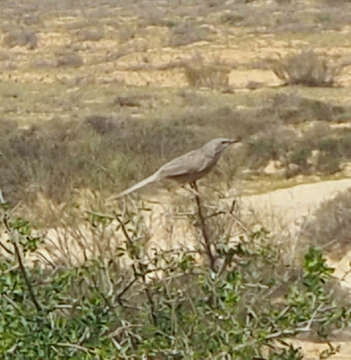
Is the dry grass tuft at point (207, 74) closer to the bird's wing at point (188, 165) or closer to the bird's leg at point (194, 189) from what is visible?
the bird's leg at point (194, 189)

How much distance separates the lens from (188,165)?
497 cm

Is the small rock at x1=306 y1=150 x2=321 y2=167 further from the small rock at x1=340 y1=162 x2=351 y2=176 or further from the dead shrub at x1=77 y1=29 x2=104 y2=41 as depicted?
the dead shrub at x1=77 y1=29 x2=104 y2=41

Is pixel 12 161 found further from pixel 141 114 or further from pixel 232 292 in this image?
pixel 232 292

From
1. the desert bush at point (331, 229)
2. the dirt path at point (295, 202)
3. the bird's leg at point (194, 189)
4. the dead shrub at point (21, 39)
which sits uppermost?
the bird's leg at point (194, 189)

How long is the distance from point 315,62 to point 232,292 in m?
20.0

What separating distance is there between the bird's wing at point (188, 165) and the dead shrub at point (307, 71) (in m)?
19.1

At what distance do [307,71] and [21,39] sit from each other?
14.9 m

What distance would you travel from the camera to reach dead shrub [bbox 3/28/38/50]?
35.2 m

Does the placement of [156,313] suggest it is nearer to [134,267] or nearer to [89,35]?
[134,267]

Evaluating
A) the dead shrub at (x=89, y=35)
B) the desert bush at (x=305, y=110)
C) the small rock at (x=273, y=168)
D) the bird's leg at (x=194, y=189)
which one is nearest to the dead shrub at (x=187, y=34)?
the dead shrub at (x=89, y=35)

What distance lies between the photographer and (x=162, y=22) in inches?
1524

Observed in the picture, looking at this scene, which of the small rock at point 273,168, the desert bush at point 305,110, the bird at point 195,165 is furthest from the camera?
the desert bush at point 305,110

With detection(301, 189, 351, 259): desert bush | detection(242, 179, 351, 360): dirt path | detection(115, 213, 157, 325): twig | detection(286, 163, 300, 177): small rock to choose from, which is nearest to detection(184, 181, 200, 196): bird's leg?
detection(115, 213, 157, 325): twig

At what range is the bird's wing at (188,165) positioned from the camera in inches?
195
